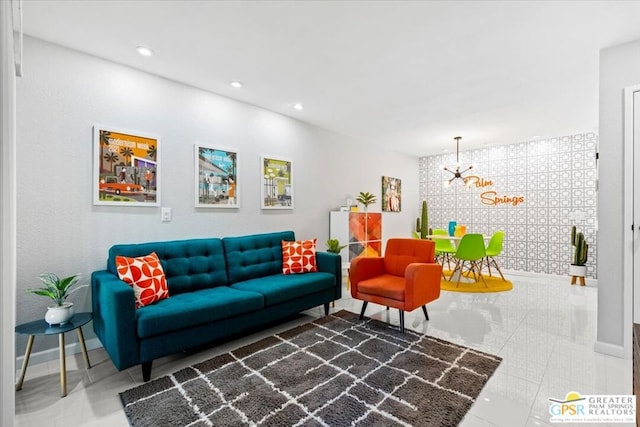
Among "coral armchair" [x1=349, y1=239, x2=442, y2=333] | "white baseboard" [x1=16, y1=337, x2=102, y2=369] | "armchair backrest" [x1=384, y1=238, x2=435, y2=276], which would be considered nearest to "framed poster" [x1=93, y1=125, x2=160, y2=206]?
"white baseboard" [x1=16, y1=337, x2=102, y2=369]

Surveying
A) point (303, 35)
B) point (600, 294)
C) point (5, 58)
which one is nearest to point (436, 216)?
point (600, 294)

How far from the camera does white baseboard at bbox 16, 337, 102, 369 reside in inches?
89.3

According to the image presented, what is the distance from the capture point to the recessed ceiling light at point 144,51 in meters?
2.48

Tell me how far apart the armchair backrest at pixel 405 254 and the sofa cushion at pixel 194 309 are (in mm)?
1547

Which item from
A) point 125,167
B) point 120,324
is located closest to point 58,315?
point 120,324

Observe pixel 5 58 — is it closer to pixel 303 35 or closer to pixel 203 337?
pixel 303 35

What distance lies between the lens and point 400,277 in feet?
10.8

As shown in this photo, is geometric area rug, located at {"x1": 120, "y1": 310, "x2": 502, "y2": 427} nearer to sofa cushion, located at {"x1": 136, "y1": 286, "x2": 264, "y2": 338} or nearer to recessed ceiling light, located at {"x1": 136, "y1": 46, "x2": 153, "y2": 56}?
sofa cushion, located at {"x1": 136, "y1": 286, "x2": 264, "y2": 338}

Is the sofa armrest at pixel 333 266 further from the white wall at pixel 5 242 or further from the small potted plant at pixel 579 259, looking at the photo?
the small potted plant at pixel 579 259

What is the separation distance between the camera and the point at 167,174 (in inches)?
118

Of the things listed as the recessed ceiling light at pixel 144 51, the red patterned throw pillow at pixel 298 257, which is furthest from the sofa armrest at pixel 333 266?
the recessed ceiling light at pixel 144 51

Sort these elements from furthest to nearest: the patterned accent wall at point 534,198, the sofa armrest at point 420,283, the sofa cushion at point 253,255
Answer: the patterned accent wall at point 534,198 < the sofa cushion at point 253,255 < the sofa armrest at point 420,283

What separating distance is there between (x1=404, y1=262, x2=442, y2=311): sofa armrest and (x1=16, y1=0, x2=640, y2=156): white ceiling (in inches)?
76.4

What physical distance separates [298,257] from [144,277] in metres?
1.60
